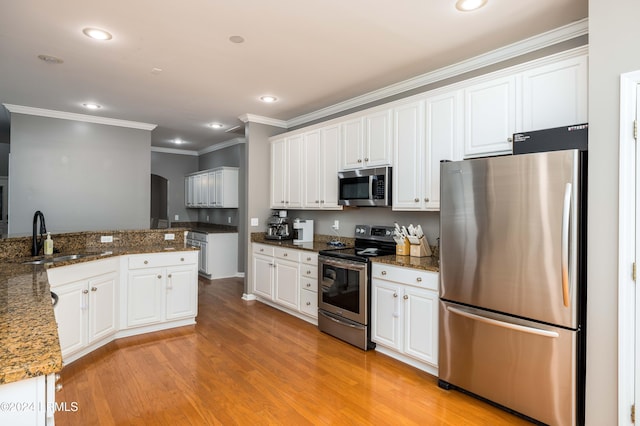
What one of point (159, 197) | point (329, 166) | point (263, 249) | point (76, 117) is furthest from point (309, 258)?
point (159, 197)

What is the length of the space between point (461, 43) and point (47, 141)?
5472 millimetres

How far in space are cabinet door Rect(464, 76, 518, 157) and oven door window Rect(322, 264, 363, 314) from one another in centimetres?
152

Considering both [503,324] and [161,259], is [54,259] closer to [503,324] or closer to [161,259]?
[161,259]

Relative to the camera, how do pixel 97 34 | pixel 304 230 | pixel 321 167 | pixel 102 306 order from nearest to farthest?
pixel 97 34 < pixel 102 306 < pixel 321 167 < pixel 304 230

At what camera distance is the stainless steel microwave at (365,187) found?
3582 mm

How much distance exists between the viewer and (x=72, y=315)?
2979mm

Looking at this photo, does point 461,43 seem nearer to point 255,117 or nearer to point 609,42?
point 609,42

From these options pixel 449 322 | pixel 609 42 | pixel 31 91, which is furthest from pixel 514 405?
pixel 31 91

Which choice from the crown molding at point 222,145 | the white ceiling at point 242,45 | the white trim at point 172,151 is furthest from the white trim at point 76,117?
the white trim at point 172,151

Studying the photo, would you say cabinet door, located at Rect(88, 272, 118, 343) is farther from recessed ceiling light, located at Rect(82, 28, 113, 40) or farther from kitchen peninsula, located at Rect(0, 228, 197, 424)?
recessed ceiling light, located at Rect(82, 28, 113, 40)

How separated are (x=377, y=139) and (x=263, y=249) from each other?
2226mm

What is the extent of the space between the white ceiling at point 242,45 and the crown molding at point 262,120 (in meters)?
0.64

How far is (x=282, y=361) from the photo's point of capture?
315 cm

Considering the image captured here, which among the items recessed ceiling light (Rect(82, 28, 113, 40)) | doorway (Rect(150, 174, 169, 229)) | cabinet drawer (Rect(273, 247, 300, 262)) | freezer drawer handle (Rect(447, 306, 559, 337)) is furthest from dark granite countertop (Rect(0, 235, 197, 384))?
doorway (Rect(150, 174, 169, 229))
